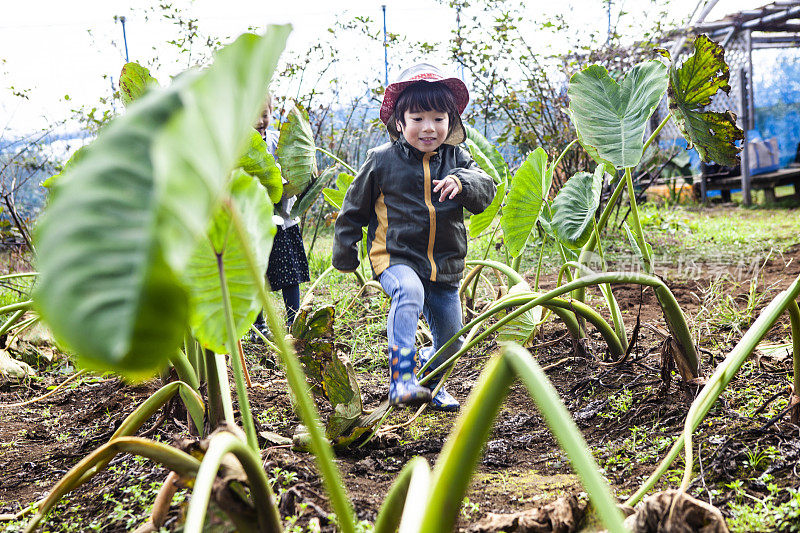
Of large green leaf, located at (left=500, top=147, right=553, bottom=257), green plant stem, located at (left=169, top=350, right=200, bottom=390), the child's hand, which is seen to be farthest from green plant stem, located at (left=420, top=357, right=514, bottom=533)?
large green leaf, located at (left=500, top=147, right=553, bottom=257)

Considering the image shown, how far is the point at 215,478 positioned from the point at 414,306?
3.88 ft

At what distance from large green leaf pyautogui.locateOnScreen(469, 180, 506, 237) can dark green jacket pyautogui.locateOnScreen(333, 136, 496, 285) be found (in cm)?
20

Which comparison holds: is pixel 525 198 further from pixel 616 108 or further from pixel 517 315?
pixel 517 315

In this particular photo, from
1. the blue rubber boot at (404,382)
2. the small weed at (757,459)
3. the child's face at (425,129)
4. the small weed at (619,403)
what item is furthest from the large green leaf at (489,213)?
the small weed at (757,459)

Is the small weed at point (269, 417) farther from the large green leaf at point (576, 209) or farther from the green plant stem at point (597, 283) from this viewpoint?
the large green leaf at point (576, 209)

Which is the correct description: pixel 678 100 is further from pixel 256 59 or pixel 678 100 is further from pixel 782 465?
pixel 256 59

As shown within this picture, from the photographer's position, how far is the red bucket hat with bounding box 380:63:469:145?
2080 millimetres

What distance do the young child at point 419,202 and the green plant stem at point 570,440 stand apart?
4.67ft

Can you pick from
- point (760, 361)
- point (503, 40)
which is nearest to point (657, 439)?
point (760, 361)

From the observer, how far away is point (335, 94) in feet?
17.7

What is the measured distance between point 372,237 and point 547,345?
751mm

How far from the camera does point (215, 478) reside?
0.73 m

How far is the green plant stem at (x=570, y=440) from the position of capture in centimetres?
48

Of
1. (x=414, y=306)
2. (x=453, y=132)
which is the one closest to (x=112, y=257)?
(x=414, y=306)
